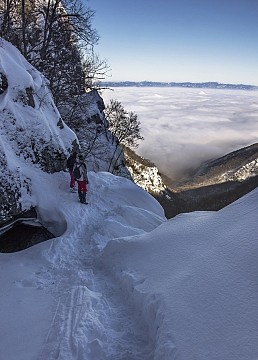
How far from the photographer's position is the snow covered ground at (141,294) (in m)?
4.48

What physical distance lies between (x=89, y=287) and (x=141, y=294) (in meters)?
1.68

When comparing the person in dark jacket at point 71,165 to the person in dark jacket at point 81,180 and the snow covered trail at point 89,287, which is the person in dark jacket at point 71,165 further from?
the snow covered trail at point 89,287

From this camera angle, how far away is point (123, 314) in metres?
6.07

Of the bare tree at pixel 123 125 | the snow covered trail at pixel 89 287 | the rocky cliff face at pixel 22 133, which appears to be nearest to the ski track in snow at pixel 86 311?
the snow covered trail at pixel 89 287

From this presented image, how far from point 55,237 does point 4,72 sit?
6930 millimetres

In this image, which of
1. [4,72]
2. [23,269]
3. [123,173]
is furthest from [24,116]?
[123,173]

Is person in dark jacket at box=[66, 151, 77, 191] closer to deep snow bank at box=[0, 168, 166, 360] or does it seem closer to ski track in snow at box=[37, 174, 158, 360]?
deep snow bank at box=[0, 168, 166, 360]

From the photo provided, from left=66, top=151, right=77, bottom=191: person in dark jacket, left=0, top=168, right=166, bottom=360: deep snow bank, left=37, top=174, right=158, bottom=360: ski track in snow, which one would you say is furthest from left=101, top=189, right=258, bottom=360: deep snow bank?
left=66, top=151, right=77, bottom=191: person in dark jacket

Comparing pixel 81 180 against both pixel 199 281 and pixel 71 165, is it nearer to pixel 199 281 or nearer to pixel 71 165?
pixel 71 165

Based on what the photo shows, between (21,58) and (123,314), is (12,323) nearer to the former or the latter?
(123,314)

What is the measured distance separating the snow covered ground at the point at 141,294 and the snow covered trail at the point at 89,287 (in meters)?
0.02

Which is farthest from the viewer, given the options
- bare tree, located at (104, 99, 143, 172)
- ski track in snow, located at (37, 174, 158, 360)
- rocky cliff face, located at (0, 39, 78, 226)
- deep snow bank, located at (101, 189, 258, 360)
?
bare tree, located at (104, 99, 143, 172)

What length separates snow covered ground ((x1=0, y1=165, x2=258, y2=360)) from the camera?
176 inches

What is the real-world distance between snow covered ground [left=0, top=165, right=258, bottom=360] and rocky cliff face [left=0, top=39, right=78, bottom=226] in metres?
1.30
